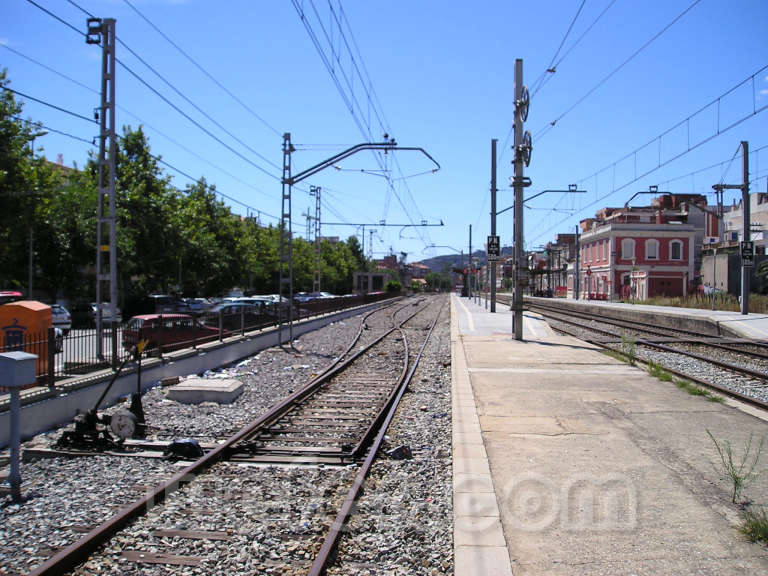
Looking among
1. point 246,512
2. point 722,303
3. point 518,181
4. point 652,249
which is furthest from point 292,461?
point 652,249

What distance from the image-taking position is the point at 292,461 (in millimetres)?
7629

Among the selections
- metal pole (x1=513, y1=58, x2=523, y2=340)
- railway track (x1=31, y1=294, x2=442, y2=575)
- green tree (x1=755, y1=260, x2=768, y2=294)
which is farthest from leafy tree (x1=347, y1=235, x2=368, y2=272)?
railway track (x1=31, y1=294, x2=442, y2=575)

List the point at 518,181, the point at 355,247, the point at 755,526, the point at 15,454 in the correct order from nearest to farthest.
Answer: the point at 755,526 < the point at 15,454 < the point at 518,181 < the point at 355,247

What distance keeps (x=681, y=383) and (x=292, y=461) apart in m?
7.51

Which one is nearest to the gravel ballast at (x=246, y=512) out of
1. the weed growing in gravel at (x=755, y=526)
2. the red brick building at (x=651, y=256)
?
the weed growing in gravel at (x=755, y=526)

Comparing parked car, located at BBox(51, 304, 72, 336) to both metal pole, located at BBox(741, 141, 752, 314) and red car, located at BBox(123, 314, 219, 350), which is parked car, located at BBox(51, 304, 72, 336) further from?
metal pole, located at BBox(741, 141, 752, 314)

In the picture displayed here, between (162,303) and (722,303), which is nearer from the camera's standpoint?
(722,303)

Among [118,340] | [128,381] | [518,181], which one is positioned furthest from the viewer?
[518,181]

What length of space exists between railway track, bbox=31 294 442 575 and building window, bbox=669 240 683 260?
5610 cm

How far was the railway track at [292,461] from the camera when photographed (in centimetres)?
490

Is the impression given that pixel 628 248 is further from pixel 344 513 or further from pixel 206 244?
pixel 344 513

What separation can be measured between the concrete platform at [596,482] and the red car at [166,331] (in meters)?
7.74

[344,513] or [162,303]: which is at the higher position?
[162,303]

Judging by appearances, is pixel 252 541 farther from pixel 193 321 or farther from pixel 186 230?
pixel 186 230
